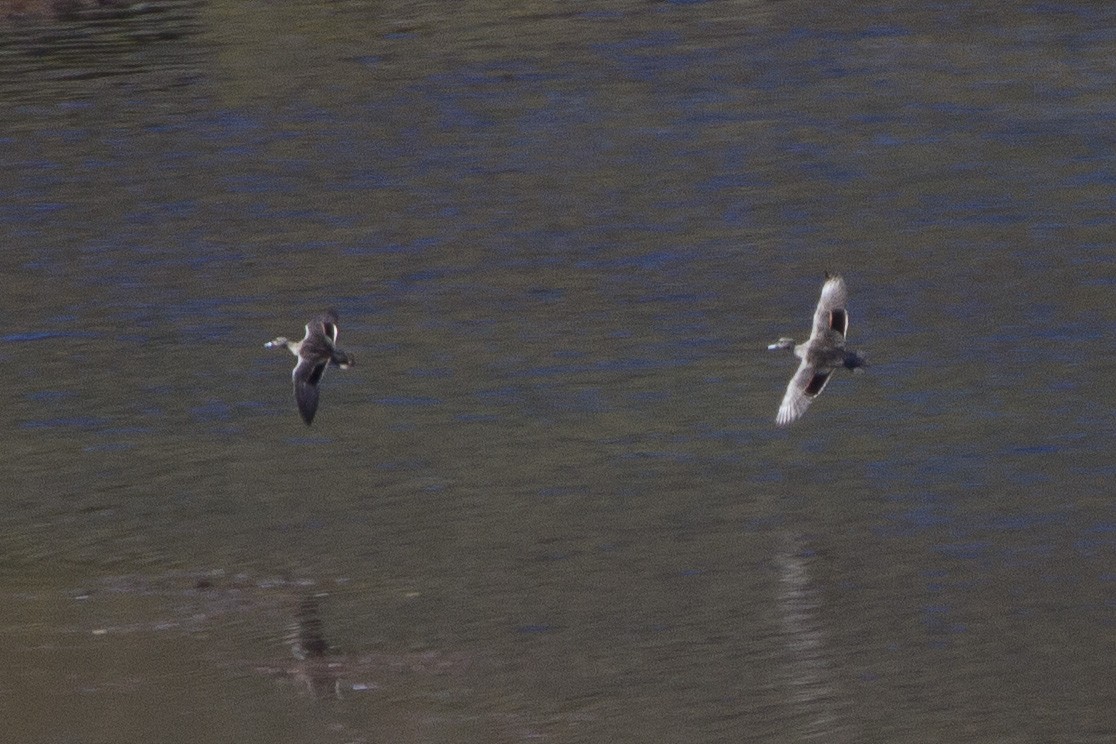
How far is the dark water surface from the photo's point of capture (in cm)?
1230

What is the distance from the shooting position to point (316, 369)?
1521cm

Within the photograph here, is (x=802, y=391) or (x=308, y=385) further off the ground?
(x=308, y=385)

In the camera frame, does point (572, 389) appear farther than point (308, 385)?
Yes

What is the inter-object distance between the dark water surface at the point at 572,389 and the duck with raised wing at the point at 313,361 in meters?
0.87

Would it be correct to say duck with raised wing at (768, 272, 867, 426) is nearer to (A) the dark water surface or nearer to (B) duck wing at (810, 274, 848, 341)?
(B) duck wing at (810, 274, 848, 341)

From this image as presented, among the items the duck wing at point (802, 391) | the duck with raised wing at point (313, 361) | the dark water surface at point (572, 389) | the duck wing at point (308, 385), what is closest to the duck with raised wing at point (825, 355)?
the duck wing at point (802, 391)

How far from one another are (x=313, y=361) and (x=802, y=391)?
10.7ft

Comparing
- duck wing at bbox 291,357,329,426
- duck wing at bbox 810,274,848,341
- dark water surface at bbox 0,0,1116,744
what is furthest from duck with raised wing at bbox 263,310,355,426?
duck wing at bbox 810,274,848,341

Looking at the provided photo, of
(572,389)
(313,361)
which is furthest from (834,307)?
(572,389)

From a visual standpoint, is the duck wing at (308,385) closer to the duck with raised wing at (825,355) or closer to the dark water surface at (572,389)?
the dark water surface at (572,389)

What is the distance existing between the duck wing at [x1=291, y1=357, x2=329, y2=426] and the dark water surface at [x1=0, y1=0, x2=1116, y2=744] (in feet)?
2.74

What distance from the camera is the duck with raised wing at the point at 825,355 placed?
14.6 meters

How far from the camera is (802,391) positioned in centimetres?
1468

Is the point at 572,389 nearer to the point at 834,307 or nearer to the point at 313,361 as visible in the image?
the point at 313,361
